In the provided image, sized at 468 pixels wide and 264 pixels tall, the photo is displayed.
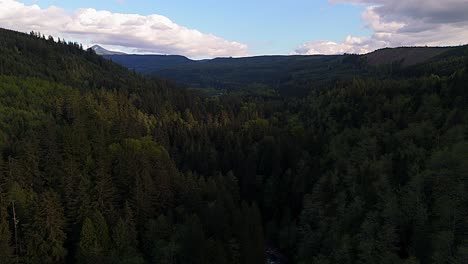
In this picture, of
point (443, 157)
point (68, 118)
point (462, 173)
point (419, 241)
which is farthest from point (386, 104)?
point (68, 118)

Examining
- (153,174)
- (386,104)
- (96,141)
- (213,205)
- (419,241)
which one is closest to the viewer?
(419,241)

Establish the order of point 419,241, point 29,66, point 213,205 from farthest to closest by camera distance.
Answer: point 29,66 → point 213,205 → point 419,241

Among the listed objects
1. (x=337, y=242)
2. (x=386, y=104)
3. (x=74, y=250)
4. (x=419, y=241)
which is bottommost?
(x=74, y=250)

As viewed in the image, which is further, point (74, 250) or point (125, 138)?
point (125, 138)

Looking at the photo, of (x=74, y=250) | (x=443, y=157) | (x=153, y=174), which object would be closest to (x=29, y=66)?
(x=153, y=174)

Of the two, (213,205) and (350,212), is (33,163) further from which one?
(350,212)

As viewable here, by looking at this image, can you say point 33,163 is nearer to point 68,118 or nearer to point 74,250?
point 74,250

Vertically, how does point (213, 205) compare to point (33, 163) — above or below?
below
